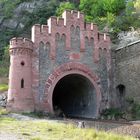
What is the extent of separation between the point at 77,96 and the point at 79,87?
46.4 inches

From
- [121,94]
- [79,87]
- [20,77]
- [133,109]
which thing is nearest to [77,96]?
[79,87]

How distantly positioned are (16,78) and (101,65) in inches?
319

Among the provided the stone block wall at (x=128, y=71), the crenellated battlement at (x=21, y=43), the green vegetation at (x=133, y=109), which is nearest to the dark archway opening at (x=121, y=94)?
the stone block wall at (x=128, y=71)

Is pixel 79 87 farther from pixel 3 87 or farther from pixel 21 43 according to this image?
pixel 21 43

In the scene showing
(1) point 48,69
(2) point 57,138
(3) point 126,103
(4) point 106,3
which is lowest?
(2) point 57,138

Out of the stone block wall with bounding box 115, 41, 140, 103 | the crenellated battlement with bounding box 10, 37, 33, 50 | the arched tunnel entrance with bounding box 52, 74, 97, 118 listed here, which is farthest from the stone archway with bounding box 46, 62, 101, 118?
the crenellated battlement with bounding box 10, 37, 33, 50

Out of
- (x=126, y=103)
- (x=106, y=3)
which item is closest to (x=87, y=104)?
(x=126, y=103)

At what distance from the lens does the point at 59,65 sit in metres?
31.8

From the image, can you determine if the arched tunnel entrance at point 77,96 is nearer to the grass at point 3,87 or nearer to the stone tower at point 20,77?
the stone tower at point 20,77

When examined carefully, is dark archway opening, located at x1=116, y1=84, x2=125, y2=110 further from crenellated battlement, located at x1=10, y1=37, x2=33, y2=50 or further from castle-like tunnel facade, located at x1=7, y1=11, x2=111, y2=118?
crenellated battlement, located at x1=10, y1=37, x2=33, y2=50

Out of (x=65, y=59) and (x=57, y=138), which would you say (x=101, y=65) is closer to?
(x=65, y=59)

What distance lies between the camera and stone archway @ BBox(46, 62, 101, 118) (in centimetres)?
3138

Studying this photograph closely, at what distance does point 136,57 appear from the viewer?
1240 inches

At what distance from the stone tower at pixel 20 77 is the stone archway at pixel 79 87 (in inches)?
72.5
